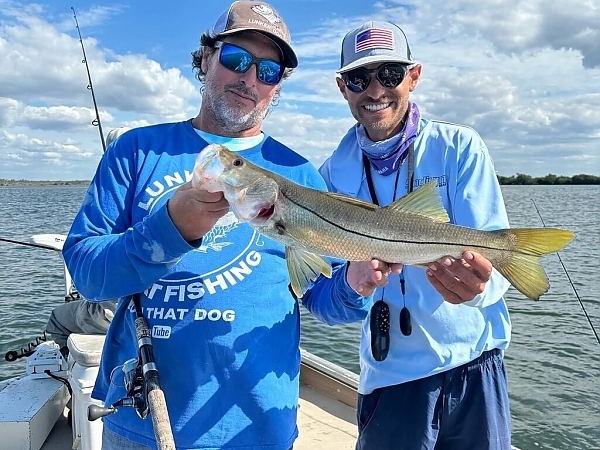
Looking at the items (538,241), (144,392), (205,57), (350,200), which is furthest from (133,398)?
(538,241)

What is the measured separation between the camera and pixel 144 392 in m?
2.05

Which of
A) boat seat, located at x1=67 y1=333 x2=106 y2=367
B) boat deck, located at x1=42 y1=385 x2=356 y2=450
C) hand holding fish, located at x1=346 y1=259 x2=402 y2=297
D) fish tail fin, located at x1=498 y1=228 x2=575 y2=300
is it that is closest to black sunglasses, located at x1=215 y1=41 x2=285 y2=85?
hand holding fish, located at x1=346 y1=259 x2=402 y2=297

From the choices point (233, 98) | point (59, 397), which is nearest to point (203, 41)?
point (233, 98)

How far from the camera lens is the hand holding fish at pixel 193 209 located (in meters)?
1.91

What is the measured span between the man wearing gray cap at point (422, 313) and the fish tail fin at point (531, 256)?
0.90 feet

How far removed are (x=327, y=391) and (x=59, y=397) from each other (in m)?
2.59

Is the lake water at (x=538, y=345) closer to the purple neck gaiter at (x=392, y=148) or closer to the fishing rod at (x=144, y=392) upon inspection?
the purple neck gaiter at (x=392, y=148)

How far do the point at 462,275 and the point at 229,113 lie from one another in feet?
4.15

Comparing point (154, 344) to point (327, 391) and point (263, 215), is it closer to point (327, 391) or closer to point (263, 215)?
point (263, 215)

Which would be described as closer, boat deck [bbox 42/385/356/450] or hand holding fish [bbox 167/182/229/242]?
hand holding fish [bbox 167/182/229/242]

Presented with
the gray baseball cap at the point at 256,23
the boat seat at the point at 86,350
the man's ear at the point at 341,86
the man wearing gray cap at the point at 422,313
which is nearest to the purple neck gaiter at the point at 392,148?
the man wearing gray cap at the point at 422,313

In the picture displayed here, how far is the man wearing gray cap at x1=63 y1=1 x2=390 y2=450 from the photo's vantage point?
205cm

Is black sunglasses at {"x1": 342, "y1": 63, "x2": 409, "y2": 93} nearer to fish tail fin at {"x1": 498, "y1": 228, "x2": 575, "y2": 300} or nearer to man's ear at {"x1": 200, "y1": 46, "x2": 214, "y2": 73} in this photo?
man's ear at {"x1": 200, "y1": 46, "x2": 214, "y2": 73}

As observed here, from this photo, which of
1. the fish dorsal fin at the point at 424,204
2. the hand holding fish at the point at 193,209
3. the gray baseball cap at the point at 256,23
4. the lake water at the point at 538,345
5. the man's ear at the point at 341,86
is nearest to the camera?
A: the hand holding fish at the point at 193,209
